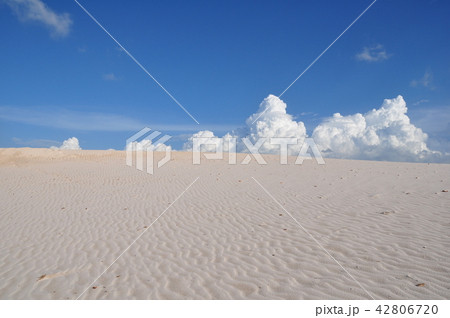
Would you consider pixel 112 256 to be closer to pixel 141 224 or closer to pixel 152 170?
pixel 141 224

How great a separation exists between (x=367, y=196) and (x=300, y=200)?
2.58 meters

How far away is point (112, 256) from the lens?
630cm

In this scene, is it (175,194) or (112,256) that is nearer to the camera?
(112,256)

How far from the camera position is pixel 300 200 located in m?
11.0

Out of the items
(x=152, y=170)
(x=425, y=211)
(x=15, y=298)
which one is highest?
(x=152, y=170)

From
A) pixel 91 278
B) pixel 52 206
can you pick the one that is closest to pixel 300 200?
pixel 91 278

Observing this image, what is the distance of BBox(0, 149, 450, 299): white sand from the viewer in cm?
466

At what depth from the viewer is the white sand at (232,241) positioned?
15.3 ft

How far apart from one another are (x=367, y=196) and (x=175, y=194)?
8.23 m

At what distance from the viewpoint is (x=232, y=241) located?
22.7 ft

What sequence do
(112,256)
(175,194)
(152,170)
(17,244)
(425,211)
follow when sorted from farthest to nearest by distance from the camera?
(152,170)
(175,194)
(425,211)
(17,244)
(112,256)
